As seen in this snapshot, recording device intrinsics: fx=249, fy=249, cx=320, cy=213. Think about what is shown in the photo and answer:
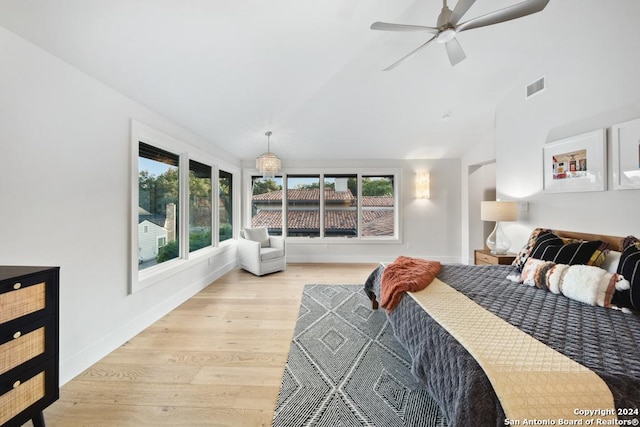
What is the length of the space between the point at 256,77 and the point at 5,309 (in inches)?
100.0

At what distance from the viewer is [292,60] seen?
8.20 feet

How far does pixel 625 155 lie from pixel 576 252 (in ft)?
3.25

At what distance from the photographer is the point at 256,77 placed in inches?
105

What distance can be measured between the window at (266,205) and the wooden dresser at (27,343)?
4.26 m

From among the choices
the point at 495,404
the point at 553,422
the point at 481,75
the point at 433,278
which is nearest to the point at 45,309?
the point at 495,404

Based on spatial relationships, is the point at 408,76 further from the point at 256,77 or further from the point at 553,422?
the point at 553,422

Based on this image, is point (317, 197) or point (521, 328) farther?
point (317, 197)

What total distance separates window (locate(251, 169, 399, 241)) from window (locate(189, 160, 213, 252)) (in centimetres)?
146

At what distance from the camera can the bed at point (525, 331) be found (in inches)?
39.3

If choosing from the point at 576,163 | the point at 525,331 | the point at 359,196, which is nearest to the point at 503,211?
the point at 576,163

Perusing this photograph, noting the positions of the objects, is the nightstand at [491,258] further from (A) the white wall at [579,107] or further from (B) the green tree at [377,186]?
(B) the green tree at [377,186]

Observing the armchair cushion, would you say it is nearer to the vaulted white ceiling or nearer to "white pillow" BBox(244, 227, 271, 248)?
"white pillow" BBox(244, 227, 271, 248)

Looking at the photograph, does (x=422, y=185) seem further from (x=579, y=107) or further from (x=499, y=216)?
(x=579, y=107)

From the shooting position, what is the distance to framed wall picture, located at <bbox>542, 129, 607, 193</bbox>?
2443 mm
